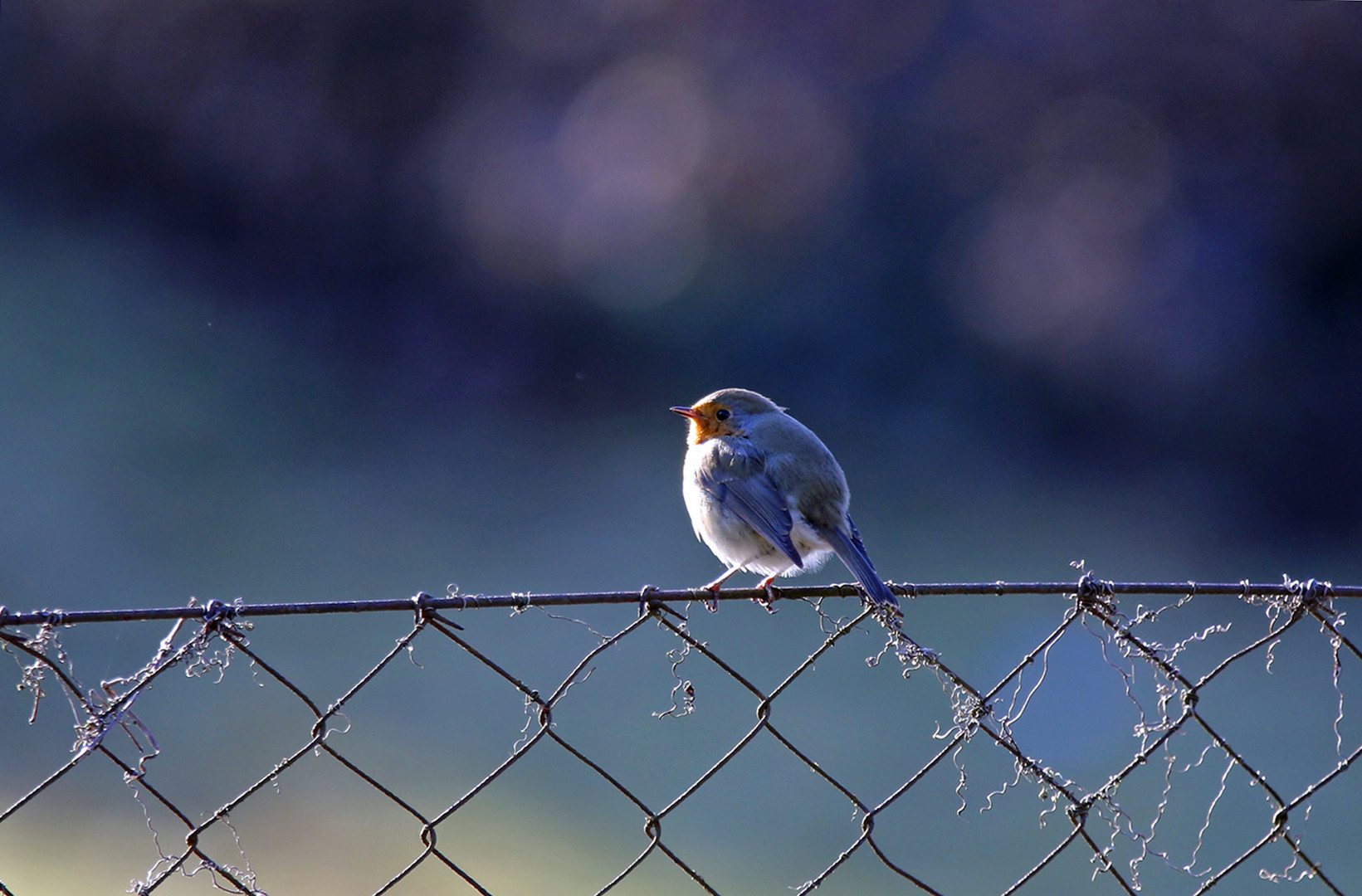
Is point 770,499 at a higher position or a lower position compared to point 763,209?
lower

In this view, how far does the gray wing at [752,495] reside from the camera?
279 cm

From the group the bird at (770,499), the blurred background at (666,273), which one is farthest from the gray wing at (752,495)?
the blurred background at (666,273)

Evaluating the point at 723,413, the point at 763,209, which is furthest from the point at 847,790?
the point at 763,209

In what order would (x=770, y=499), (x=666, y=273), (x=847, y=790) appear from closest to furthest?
(x=770, y=499)
(x=847, y=790)
(x=666, y=273)

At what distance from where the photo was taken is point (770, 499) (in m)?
2.84

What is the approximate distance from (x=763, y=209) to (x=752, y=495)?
6.22 meters

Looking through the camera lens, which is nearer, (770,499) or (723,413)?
(770,499)

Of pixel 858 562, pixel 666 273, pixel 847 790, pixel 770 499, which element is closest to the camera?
pixel 858 562

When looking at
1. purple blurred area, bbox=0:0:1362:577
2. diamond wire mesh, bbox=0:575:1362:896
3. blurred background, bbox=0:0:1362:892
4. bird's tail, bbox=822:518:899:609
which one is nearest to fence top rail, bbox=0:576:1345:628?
bird's tail, bbox=822:518:899:609

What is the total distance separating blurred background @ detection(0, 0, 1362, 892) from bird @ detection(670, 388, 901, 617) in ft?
9.20

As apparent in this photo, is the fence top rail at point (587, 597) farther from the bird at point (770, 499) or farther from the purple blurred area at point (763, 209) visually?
the purple blurred area at point (763, 209)

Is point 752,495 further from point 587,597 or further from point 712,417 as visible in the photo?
point 587,597

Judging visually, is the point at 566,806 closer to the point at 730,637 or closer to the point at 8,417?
the point at 730,637

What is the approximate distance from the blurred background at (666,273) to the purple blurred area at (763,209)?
0.03m
